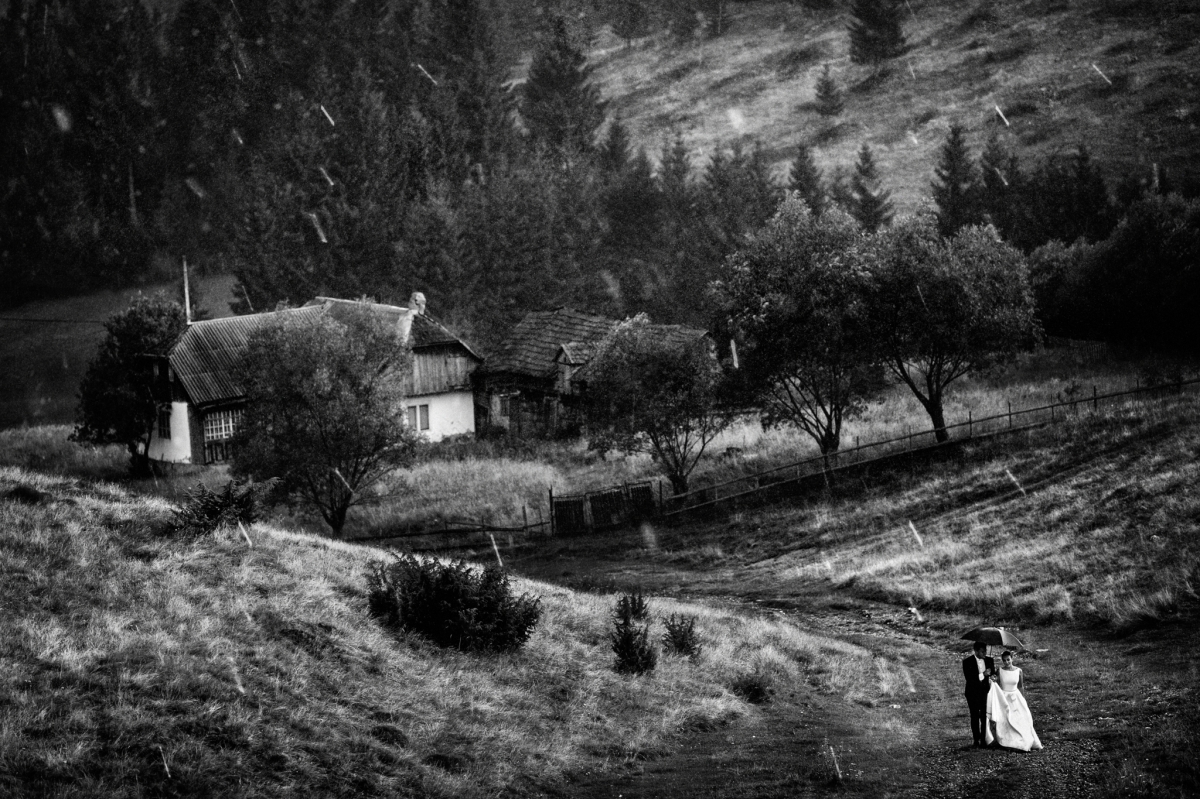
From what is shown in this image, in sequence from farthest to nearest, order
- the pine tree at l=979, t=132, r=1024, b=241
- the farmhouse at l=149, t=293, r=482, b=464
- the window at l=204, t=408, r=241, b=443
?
the pine tree at l=979, t=132, r=1024, b=241, the window at l=204, t=408, r=241, b=443, the farmhouse at l=149, t=293, r=482, b=464

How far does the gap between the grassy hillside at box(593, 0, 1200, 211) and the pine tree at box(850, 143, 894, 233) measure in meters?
5.70

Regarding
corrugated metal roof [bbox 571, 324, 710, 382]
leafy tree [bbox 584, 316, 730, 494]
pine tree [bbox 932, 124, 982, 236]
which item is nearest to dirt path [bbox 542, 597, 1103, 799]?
leafy tree [bbox 584, 316, 730, 494]

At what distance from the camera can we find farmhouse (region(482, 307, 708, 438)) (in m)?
52.2

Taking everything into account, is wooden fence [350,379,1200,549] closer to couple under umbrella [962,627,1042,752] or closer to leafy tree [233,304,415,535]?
leafy tree [233,304,415,535]

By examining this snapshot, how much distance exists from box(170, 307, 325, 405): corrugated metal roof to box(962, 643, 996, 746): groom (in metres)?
38.5

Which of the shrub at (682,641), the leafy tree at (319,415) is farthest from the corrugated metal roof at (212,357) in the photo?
the shrub at (682,641)

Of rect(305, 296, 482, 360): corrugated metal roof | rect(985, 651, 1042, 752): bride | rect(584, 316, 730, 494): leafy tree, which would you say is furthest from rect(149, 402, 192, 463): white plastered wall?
rect(985, 651, 1042, 752): bride

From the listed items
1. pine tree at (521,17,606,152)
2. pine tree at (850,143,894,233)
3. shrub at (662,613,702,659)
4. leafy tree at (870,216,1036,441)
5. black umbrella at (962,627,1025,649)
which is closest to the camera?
black umbrella at (962,627,1025,649)

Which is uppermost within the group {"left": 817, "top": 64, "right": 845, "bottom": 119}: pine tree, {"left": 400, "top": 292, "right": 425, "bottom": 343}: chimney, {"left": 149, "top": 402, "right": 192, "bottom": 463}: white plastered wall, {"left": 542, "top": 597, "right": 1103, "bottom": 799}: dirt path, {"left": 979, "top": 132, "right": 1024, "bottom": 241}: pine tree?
{"left": 817, "top": 64, "right": 845, "bottom": 119}: pine tree

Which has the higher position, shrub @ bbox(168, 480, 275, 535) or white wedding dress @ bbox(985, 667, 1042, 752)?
shrub @ bbox(168, 480, 275, 535)

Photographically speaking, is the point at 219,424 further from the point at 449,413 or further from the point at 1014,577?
the point at 1014,577

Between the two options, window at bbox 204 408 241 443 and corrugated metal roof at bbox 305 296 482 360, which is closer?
window at bbox 204 408 241 443

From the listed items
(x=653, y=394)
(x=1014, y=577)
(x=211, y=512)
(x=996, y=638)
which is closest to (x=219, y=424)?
(x=653, y=394)

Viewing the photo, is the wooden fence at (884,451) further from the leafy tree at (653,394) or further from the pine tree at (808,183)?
the pine tree at (808,183)
